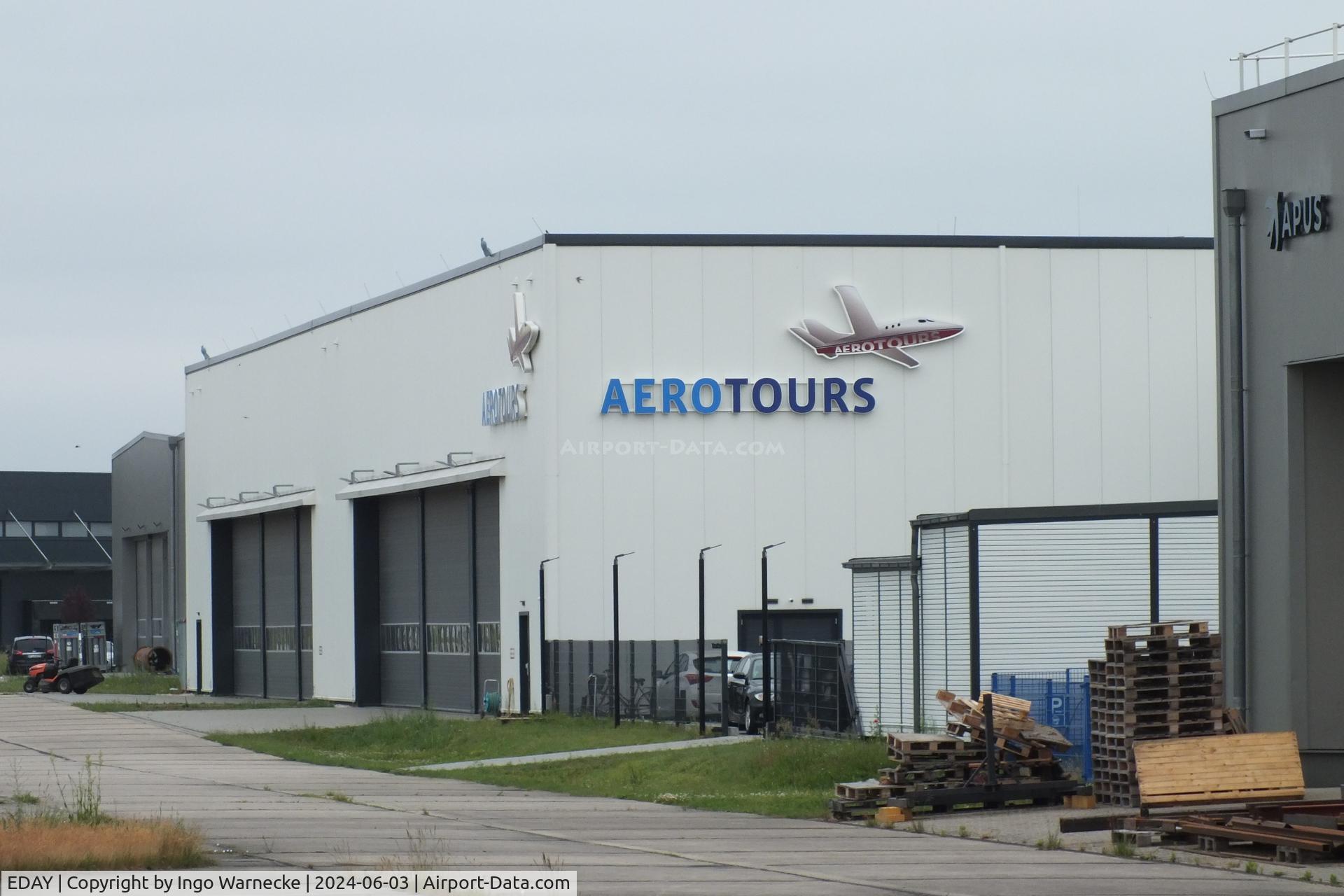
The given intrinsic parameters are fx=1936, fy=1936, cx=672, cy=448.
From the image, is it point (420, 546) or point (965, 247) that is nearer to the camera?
point (965, 247)

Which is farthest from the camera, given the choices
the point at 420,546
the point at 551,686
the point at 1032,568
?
the point at 420,546

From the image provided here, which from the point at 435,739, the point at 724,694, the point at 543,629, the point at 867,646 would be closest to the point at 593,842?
the point at 867,646

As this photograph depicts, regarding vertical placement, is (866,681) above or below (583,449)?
below

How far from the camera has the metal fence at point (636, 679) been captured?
35500 mm

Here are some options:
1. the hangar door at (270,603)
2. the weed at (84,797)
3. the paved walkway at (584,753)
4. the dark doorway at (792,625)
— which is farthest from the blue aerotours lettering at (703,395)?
the hangar door at (270,603)

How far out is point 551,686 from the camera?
40344 mm

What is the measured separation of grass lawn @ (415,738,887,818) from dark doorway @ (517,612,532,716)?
494 inches

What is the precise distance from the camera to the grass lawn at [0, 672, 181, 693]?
63741 mm

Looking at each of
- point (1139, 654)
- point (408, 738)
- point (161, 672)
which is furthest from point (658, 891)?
point (161, 672)

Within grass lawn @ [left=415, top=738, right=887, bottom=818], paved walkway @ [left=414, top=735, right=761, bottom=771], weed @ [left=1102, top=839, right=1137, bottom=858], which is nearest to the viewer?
weed @ [left=1102, top=839, right=1137, bottom=858]

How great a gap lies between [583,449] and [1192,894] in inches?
1091

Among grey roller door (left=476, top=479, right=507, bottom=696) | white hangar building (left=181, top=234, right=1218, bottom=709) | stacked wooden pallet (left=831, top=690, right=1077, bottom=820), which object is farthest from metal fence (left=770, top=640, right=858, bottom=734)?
grey roller door (left=476, top=479, right=507, bottom=696)

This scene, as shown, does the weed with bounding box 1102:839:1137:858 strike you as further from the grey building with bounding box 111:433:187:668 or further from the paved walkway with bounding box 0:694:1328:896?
the grey building with bounding box 111:433:187:668

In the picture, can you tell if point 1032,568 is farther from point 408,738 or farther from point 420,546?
point 420,546
